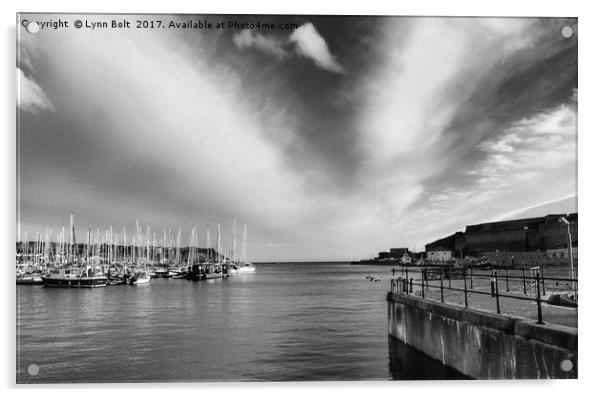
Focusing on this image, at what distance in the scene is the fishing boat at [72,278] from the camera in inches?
1614

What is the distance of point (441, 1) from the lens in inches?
285

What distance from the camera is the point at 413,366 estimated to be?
877 cm

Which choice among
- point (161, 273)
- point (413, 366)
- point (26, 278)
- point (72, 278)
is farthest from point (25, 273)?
point (161, 273)

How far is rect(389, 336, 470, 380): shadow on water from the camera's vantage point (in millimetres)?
7686

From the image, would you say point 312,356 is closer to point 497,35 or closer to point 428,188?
point 428,188

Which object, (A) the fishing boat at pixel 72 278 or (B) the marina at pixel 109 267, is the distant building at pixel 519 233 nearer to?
(B) the marina at pixel 109 267

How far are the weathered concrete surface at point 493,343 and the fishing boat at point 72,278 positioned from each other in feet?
124

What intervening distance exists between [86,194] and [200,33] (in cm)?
440

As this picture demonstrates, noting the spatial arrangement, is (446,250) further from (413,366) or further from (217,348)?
(413,366)

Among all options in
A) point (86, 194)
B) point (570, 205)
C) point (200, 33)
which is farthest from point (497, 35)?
point (86, 194)

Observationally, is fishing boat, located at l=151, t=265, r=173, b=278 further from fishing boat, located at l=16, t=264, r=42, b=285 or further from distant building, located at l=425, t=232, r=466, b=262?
distant building, located at l=425, t=232, r=466, b=262

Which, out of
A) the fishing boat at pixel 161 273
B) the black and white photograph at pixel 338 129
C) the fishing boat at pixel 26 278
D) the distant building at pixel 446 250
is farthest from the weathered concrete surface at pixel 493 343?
the fishing boat at pixel 161 273

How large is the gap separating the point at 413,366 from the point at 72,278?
40.3 metres

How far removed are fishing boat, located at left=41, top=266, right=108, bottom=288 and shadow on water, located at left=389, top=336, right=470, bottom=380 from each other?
35955 mm
